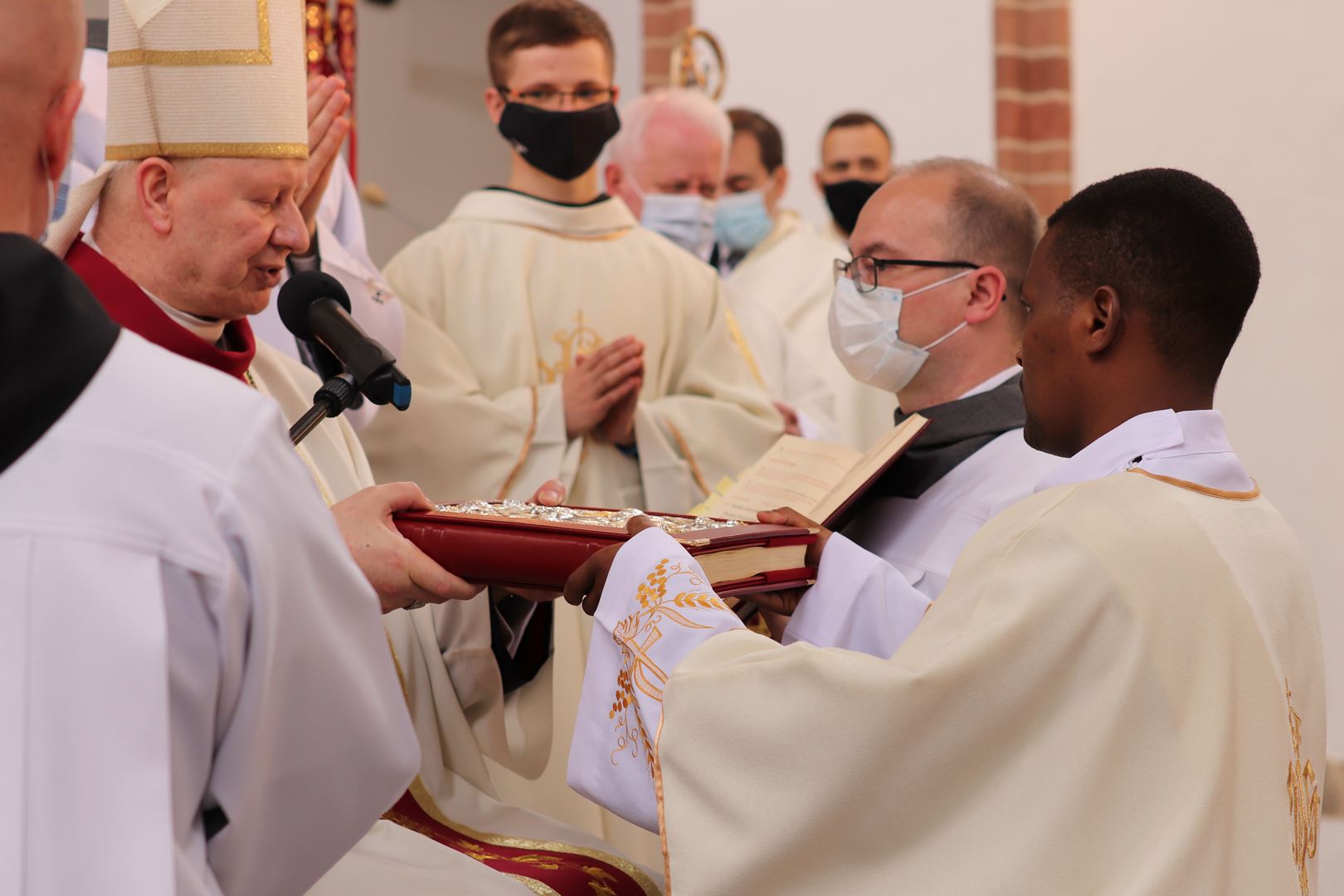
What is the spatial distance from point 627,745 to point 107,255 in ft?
4.25

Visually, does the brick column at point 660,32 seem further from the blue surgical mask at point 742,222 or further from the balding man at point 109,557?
the balding man at point 109,557

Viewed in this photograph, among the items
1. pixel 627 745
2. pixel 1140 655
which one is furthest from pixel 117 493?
pixel 1140 655

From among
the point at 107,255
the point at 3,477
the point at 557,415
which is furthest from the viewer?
the point at 557,415

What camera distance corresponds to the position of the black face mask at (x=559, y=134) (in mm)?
4359

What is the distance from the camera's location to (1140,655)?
5.99 feet

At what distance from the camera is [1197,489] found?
80.2 inches

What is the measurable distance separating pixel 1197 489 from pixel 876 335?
121 cm

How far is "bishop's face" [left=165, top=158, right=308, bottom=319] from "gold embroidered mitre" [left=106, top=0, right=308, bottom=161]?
0.14 feet

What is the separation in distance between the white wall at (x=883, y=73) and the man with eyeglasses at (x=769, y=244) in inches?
65.3

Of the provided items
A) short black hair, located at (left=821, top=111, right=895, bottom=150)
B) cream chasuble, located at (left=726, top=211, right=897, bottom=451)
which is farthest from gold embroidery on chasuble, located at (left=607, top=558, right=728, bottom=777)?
short black hair, located at (left=821, top=111, right=895, bottom=150)

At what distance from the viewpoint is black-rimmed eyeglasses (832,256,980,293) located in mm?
3133

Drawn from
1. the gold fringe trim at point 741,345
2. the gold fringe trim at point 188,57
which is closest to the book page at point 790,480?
the gold fringe trim at point 188,57

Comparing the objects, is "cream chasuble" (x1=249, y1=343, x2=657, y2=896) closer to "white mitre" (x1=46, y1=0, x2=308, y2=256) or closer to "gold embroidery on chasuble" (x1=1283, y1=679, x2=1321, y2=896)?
"white mitre" (x1=46, y1=0, x2=308, y2=256)

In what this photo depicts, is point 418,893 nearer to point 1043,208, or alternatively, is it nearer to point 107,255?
point 107,255
